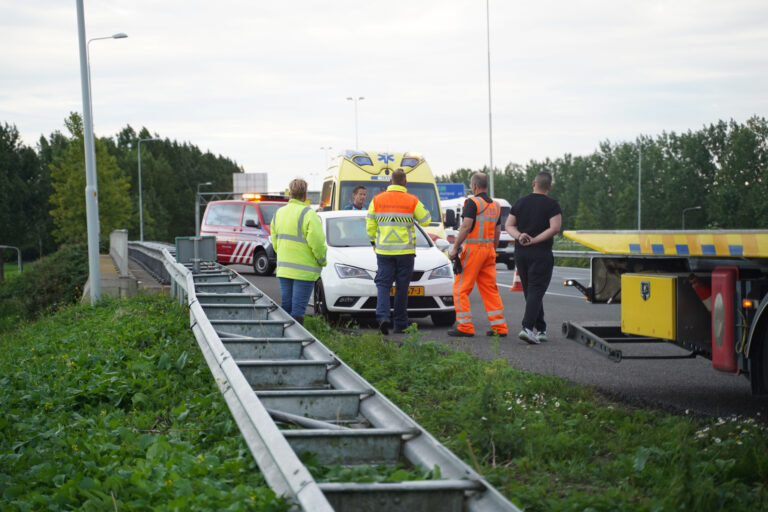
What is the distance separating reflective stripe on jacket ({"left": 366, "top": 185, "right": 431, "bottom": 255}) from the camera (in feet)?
34.7

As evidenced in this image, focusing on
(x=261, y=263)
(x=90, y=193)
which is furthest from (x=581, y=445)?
(x=261, y=263)

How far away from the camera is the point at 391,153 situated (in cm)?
1794

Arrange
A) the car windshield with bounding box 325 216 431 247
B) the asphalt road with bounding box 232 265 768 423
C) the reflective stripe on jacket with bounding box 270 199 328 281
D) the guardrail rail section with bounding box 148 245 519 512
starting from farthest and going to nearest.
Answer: the car windshield with bounding box 325 216 431 247 → the reflective stripe on jacket with bounding box 270 199 328 281 → the asphalt road with bounding box 232 265 768 423 → the guardrail rail section with bounding box 148 245 519 512

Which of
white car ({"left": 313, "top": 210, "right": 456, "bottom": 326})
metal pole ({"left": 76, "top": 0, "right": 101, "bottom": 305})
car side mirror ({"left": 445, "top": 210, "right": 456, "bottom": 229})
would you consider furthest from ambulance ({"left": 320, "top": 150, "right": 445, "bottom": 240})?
white car ({"left": 313, "top": 210, "right": 456, "bottom": 326})

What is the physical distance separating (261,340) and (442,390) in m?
1.45

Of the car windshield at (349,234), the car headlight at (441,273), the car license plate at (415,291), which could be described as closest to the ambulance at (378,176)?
the car windshield at (349,234)

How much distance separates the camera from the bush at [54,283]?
2415 centimetres

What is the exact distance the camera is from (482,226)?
35.0 ft

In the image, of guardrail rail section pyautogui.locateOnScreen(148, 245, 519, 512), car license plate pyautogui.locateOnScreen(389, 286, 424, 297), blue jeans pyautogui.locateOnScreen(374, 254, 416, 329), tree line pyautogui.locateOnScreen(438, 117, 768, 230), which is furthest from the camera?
tree line pyautogui.locateOnScreen(438, 117, 768, 230)

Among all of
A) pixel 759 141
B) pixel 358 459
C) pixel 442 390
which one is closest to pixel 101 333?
pixel 442 390

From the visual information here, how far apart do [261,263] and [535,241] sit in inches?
546

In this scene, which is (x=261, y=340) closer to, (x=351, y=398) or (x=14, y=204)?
(x=351, y=398)

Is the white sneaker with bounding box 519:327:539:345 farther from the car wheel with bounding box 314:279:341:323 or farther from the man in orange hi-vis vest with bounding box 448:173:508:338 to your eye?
the car wheel with bounding box 314:279:341:323

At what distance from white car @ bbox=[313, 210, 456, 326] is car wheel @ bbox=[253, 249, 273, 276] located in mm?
10671
